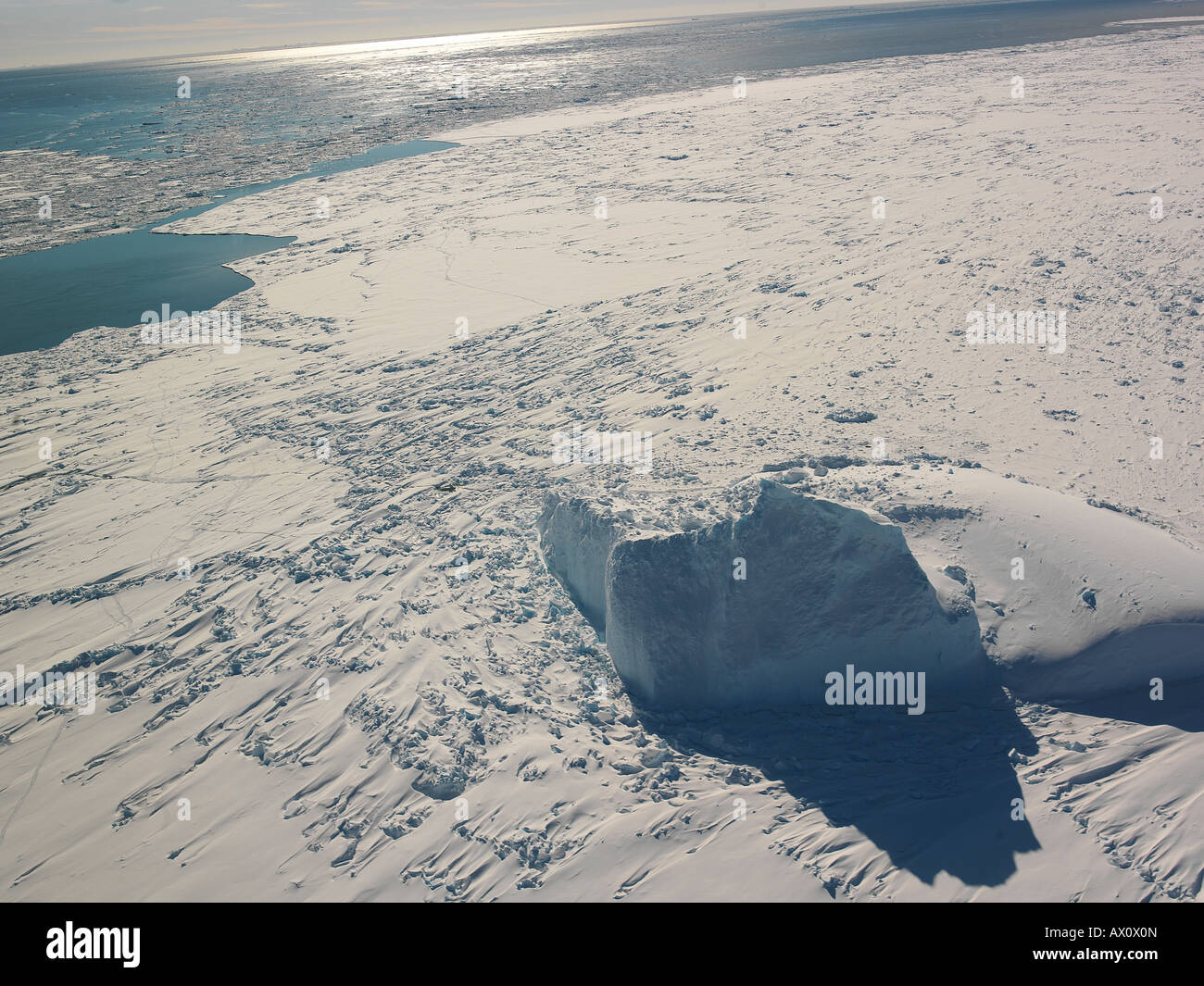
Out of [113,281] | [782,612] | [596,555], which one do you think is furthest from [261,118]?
[782,612]

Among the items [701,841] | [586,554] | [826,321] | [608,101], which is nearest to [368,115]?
[608,101]

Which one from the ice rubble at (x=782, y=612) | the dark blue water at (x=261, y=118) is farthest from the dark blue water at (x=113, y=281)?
the ice rubble at (x=782, y=612)

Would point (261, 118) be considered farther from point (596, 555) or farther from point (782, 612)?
point (782, 612)

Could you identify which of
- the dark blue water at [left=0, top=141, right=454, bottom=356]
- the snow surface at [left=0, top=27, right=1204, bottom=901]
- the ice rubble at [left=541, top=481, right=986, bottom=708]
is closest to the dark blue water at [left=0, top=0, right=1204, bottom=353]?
the dark blue water at [left=0, top=141, right=454, bottom=356]

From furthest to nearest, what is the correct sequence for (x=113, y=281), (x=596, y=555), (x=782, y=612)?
(x=113, y=281) → (x=596, y=555) → (x=782, y=612)

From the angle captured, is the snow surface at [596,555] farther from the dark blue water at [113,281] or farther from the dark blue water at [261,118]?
the dark blue water at [261,118]

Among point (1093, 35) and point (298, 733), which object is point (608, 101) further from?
point (298, 733)
